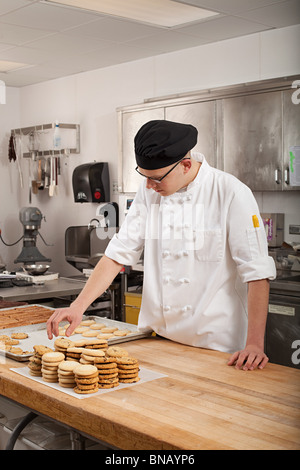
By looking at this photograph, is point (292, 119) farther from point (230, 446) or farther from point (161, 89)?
point (230, 446)

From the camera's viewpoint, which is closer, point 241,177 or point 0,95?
point 241,177

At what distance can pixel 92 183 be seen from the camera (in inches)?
229

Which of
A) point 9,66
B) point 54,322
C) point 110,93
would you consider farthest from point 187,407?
point 9,66

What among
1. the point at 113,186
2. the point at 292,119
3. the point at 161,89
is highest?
the point at 161,89

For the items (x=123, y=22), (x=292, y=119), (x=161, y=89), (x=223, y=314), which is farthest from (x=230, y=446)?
(x=161, y=89)

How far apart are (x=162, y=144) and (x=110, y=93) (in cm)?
407

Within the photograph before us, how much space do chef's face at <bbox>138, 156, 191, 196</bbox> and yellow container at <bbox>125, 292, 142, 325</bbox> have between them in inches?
105

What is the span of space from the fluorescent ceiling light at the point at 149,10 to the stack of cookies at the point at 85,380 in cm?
291

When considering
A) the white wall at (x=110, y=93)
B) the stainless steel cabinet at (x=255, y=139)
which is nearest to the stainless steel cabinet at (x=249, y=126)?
the stainless steel cabinet at (x=255, y=139)

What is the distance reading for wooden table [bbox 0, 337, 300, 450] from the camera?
135cm

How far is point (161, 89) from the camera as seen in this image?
5.36m

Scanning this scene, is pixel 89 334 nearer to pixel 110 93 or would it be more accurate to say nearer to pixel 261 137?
pixel 261 137

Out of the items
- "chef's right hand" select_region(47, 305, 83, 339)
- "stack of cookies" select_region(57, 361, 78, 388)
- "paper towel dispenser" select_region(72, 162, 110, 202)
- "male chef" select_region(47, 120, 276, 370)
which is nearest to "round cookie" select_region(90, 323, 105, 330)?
"male chef" select_region(47, 120, 276, 370)

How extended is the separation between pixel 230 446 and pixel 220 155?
3490mm
